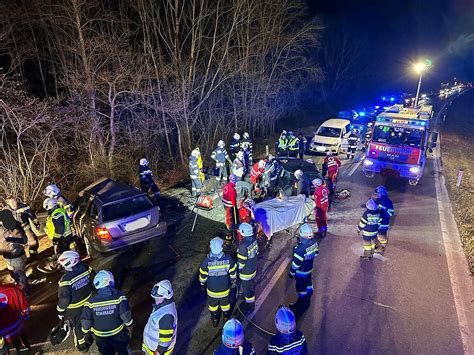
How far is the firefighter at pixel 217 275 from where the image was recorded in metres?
4.98

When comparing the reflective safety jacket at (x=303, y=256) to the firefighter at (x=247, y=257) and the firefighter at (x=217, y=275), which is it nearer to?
the firefighter at (x=247, y=257)

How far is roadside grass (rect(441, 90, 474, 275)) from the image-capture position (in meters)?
8.70

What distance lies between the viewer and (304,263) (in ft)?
18.4

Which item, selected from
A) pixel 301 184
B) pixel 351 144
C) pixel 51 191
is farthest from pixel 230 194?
pixel 351 144

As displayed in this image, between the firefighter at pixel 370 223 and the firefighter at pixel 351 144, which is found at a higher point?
the firefighter at pixel 370 223

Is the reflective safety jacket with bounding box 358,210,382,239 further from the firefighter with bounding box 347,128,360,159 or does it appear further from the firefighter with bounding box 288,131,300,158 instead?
the firefighter with bounding box 347,128,360,159

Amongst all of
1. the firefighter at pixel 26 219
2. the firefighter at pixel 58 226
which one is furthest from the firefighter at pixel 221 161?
the firefighter at pixel 26 219

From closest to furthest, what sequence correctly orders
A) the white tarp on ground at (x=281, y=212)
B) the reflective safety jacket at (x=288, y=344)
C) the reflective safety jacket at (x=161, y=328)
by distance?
the reflective safety jacket at (x=288, y=344), the reflective safety jacket at (x=161, y=328), the white tarp on ground at (x=281, y=212)

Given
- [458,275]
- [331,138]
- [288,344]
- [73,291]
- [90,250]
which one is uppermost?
[288,344]

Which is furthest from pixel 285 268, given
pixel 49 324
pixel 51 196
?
pixel 51 196

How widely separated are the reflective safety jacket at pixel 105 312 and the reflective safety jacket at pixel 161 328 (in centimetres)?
41

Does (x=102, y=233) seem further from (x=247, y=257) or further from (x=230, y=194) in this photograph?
(x=247, y=257)

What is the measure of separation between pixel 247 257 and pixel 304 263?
96 centimetres

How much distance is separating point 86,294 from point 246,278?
94.6 inches
